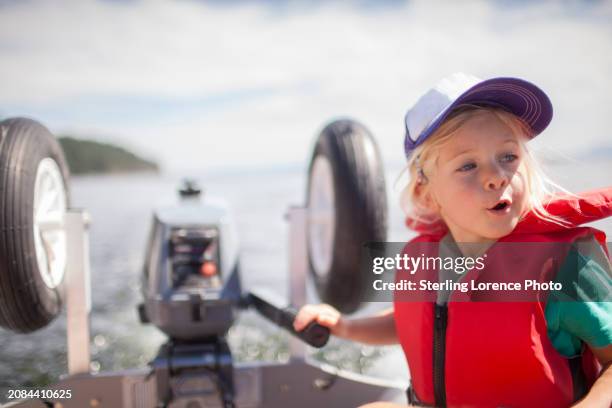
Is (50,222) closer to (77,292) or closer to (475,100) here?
(77,292)

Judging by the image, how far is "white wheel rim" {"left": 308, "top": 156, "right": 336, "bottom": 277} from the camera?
2154 millimetres

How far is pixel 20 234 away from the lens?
1.67m

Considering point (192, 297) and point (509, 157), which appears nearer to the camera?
point (509, 157)

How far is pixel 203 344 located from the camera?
194 cm

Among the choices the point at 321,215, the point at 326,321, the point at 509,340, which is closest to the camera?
the point at 509,340

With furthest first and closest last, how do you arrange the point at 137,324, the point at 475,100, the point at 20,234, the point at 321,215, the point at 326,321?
1. the point at 137,324
2. the point at 321,215
3. the point at 20,234
4. the point at 326,321
5. the point at 475,100

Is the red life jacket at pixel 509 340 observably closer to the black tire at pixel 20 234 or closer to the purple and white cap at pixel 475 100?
the purple and white cap at pixel 475 100

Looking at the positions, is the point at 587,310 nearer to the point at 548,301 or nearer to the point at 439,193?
the point at 548,301

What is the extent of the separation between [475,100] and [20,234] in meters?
1.31

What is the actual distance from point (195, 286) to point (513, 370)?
1105 mm

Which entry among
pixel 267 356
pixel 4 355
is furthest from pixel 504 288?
pixel 4 355

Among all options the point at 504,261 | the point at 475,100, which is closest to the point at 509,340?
the point at 504,261

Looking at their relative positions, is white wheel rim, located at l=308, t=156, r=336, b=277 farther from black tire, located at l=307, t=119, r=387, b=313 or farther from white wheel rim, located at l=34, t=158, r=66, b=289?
white wheel rim, located at l=34, t=158, r=66, b=289

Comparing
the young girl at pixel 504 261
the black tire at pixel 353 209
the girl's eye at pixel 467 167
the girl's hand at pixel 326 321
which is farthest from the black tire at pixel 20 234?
the girl's eye at pixel 467 167
